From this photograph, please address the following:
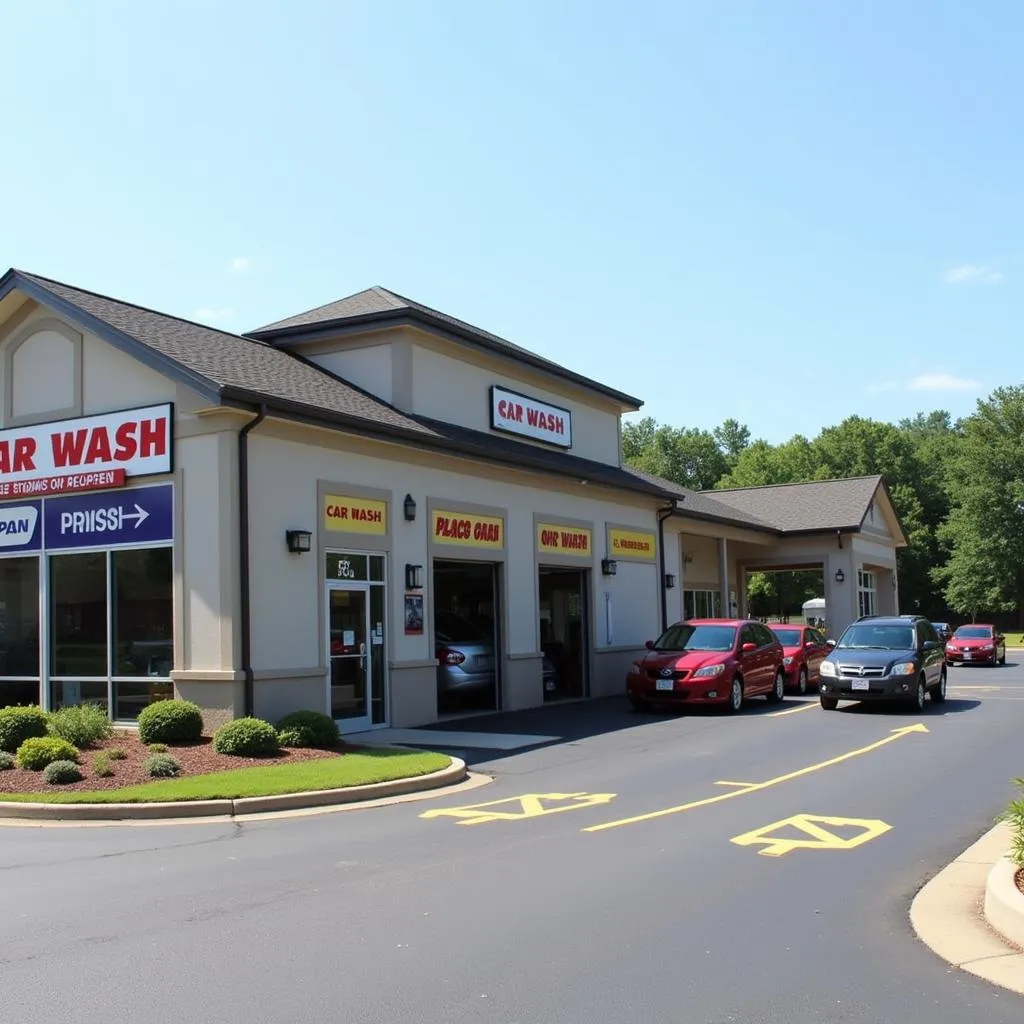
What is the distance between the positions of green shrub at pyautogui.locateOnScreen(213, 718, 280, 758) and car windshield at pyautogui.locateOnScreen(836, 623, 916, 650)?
11.3 m

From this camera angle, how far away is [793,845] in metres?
8.95

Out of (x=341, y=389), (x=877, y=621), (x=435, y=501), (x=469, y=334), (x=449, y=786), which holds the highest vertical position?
(x=469, y=334)

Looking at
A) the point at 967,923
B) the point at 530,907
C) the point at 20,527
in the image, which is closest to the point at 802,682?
the point at 20,527

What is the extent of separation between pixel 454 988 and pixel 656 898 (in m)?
2.13

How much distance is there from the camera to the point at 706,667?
65.5 feet

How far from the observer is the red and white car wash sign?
51.6 ft

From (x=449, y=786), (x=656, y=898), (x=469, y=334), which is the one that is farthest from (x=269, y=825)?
(x=469, y=334)

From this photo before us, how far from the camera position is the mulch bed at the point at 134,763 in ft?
39.1

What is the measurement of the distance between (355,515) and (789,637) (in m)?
12.0

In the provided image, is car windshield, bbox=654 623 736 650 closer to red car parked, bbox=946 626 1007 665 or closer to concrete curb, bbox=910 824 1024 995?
concrete curb, bbox=910 824 1024 995

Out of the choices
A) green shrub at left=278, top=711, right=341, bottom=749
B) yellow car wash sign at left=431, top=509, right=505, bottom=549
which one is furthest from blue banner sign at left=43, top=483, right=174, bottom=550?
yellow car wash sign at left=431, top=509, right=505, bottom=549

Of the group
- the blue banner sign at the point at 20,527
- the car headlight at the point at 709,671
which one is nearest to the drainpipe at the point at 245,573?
the blue banner sign at the point at 20,527

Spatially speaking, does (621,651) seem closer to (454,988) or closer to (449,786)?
(449,786)

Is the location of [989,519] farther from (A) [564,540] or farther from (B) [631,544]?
(A) [564,540]
